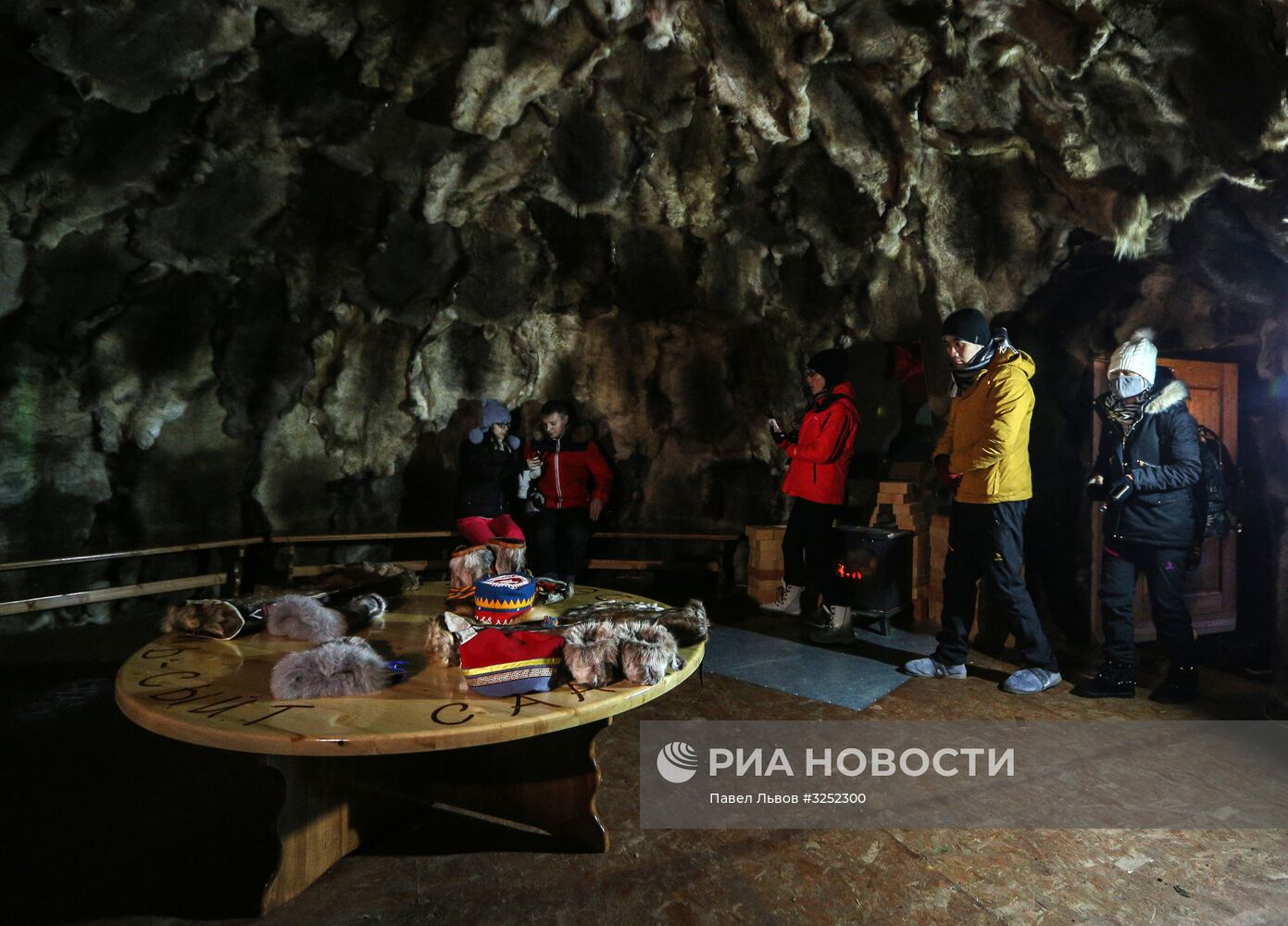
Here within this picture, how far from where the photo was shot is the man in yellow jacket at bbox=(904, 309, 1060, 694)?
411 cm

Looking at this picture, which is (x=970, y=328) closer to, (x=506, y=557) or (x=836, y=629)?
(x=836, y=629)

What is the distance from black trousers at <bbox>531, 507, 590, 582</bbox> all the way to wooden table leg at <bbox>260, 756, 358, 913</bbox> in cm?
408

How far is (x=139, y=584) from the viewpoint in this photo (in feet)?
18.8

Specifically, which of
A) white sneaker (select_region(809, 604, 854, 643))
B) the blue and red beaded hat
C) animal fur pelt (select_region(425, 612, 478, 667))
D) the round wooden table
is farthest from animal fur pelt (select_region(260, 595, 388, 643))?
white sneaker (select_region(809, 604, 854, 643))

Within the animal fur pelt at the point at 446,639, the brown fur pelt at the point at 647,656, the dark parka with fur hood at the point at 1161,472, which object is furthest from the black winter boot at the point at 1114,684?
the animal fur pelt at the point at 446,639

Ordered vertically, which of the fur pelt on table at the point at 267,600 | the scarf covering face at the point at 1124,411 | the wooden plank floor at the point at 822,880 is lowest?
the wooden plank floor at the point at 822,880

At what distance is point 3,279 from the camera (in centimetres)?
554

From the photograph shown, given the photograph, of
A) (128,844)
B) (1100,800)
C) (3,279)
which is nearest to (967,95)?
(1100,800)

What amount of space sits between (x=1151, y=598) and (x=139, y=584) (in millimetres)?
7235

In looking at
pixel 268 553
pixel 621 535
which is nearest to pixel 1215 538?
pixel 621 535

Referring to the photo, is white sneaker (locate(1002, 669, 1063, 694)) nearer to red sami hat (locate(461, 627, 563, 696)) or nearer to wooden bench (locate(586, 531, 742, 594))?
wooden bench (locate(586, 531, 742, 594))

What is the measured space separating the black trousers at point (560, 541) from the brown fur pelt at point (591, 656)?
4333mm

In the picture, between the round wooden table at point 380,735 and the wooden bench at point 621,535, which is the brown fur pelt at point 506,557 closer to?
the round wooden table at point 380,735

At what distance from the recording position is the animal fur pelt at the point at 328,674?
2.10m
